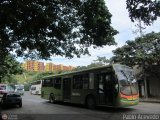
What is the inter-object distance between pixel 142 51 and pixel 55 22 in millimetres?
18696

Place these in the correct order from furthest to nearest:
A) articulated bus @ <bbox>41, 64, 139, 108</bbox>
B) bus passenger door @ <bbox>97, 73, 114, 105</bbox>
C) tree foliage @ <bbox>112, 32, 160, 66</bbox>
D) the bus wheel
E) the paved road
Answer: tree foliage @ <bbox>112, 32, 160, 66</bbox> < the bus wheel < bus passenger door @ <bbox>97, 73, 114, 105</bbox> < articulated bus @ <bbox>41, 64, 139, 108</bbox> < the paved road

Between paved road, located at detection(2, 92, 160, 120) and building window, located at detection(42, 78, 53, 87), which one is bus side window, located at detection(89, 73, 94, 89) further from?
building window, located at detection(42, 78, 53, 87)

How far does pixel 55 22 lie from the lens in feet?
49.5

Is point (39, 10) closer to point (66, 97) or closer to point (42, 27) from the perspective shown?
point (42, 27)

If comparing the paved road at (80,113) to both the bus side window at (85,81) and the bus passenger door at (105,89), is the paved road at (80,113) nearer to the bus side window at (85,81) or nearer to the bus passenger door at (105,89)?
the bus passenger door at (105,89)

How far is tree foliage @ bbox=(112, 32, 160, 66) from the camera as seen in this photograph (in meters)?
30.6

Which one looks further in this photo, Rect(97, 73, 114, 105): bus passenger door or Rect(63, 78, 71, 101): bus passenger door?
Rect(63, 78, 71, 101): bus passenger door

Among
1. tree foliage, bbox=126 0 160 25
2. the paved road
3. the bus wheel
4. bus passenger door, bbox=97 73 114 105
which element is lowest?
the paved road

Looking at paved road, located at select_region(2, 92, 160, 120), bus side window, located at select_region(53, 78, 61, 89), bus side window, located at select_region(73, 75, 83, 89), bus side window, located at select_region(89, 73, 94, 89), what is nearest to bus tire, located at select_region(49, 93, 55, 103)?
bus side window, located at select_region(53, 78, 61, 89)

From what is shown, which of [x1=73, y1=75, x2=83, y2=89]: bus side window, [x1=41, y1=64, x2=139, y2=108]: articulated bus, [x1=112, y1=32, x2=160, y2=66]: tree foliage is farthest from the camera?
[x1=112, y1=32, x2=160, y2=66]: tree foliage

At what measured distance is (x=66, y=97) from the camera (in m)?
23.6

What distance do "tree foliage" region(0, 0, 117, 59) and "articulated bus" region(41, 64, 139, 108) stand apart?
106 inches

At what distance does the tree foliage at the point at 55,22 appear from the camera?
13.3 m

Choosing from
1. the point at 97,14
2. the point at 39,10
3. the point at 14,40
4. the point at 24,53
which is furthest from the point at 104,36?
the point at 24,53
